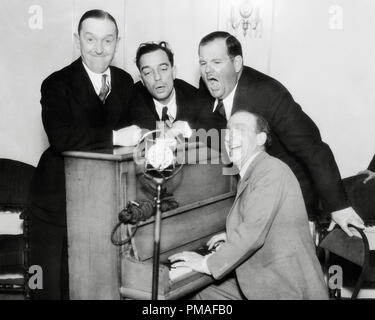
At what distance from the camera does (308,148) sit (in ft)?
10.8

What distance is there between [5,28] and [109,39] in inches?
89.7

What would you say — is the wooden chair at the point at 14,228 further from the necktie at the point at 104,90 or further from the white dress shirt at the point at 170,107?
the white dress shirt at the point at 170,107

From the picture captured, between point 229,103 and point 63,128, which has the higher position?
point 229,103

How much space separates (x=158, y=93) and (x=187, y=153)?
0.58 meters

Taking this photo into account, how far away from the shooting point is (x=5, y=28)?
5254 millimetres

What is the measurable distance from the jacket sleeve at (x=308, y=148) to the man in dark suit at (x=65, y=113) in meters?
1.11

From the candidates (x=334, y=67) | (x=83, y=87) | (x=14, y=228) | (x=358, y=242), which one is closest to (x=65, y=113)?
(x=83, y=87)

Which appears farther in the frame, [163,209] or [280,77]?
[280,77]

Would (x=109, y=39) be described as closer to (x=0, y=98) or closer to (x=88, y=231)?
(x=88, y=231)

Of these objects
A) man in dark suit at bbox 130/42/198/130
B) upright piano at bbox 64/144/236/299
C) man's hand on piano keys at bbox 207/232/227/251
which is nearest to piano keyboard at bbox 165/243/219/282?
upright piano at bbox 64/144/236/299

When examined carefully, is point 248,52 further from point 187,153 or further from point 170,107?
point 187,153

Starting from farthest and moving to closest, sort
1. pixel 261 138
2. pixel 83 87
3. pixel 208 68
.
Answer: pixel 208 68
pixel 83 87
pixel 261 138

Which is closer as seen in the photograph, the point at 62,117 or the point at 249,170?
the point at 249,170
